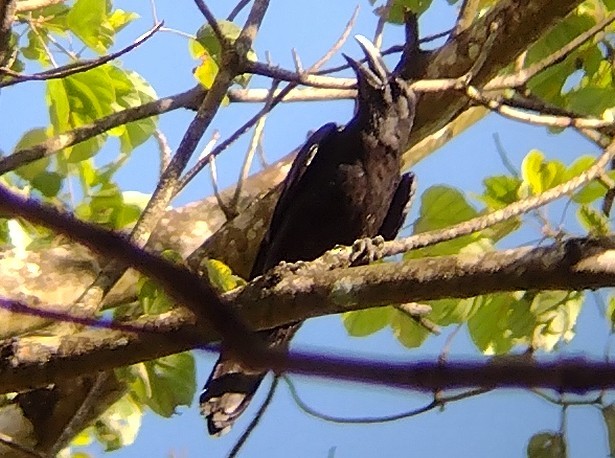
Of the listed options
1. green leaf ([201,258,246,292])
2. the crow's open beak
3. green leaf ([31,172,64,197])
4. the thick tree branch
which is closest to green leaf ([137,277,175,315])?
green leaf ([201,258,246,292])

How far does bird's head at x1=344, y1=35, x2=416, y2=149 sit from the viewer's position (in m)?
1.52

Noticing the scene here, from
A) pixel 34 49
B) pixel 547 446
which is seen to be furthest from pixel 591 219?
pixel 34 49

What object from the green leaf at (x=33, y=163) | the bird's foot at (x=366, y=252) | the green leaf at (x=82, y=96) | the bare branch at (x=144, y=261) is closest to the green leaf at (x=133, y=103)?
the green leaf at (x=82, y=96)

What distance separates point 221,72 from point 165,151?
0.22m

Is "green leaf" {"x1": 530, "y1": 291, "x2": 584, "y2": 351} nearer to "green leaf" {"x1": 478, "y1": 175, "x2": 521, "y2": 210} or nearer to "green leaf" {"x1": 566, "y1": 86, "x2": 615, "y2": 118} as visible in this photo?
"green leaf" {"x1": 478, "y1": 175, "x2": 521, "y2": 210}

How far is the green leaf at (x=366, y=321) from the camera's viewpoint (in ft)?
4.48

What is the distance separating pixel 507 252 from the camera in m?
0.67

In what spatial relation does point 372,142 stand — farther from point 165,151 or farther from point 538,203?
point 538,203

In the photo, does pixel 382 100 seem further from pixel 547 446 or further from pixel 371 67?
pixel 547 446

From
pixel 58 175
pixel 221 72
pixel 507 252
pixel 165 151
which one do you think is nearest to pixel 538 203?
pixel 507 252

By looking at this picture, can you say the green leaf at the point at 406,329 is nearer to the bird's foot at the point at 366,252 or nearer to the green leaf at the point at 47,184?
the bird's foot at the point at 366,252

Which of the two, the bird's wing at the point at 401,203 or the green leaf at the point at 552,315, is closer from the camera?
the green leaf at the point at 552,315

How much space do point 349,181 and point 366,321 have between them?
282 mm

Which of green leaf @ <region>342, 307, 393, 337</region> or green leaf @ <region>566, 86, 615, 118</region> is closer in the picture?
green leaf @ <region>566, 86, 615, 118</region>
